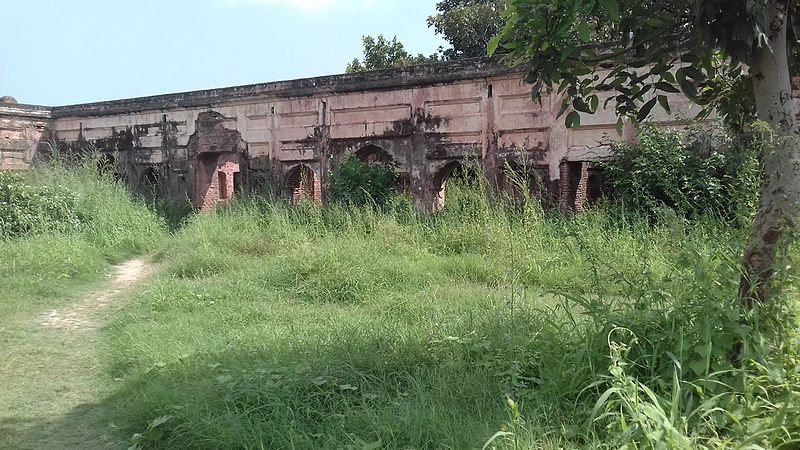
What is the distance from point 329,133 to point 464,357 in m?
7.83

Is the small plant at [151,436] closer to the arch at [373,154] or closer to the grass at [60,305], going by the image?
the grass at [60,305]

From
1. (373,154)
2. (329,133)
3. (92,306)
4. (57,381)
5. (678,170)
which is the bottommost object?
(57,381)

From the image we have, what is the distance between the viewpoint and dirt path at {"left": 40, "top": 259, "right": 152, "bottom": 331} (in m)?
5.68

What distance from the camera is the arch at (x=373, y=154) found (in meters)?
10.4

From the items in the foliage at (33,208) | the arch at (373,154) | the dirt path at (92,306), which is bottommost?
the dirt path at (92,306)

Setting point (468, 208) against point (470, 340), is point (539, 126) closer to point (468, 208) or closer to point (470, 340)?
point (468, 208)

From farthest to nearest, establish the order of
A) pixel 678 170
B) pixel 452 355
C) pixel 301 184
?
pixel 301 184 → pixel 678 170 → pixel 452 355

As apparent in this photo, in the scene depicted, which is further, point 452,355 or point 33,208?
point 33,208

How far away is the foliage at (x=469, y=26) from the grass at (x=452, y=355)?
13.1m

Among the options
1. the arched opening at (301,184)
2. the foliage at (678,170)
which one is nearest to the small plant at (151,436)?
the foliage at (678,170)

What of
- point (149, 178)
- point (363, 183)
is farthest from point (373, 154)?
point (149, 178)

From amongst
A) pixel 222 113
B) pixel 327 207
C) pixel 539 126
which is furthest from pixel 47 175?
pixel 539 126

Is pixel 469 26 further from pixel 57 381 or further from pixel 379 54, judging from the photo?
pixel 57 381

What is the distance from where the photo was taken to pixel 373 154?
1091cm
